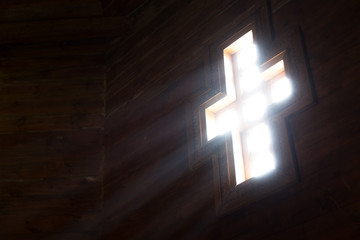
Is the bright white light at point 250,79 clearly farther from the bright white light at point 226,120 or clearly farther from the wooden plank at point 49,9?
the wooden plank at point 49,9

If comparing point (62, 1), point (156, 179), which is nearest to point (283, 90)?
point (156, 179)

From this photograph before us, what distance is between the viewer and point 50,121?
13.3ft

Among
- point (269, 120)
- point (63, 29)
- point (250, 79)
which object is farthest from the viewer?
point (63, 29)

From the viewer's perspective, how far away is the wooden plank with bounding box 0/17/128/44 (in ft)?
14.5

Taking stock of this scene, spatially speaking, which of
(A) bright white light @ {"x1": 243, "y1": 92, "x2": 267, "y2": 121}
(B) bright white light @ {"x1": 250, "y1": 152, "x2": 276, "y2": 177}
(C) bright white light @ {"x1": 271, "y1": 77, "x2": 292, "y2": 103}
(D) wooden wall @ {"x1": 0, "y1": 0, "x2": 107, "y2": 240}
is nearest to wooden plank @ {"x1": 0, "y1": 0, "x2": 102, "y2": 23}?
(D) wooden wall @ {"x1": 0, "y1": 0, "x2": 107, "y2": 240}

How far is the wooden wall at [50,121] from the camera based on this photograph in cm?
367

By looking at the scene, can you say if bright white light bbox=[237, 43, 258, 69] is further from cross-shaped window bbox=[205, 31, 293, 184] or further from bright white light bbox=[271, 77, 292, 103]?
bright white light bbox=[271, 77, 292, 103]

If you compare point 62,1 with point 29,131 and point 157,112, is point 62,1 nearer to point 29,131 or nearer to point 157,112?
point 29,131

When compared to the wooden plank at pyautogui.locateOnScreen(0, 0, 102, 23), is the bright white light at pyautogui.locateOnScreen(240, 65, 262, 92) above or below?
below

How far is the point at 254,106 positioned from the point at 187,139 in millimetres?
493

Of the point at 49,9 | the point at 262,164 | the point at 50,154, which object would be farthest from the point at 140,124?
the point at 49,9

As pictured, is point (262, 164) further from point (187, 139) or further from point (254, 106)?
point (187, 139)

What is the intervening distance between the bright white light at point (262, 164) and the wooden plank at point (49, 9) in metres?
2.16

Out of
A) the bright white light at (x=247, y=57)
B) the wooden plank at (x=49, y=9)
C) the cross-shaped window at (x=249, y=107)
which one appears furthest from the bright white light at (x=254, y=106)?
the wooden plank at (x=49, y=9)
